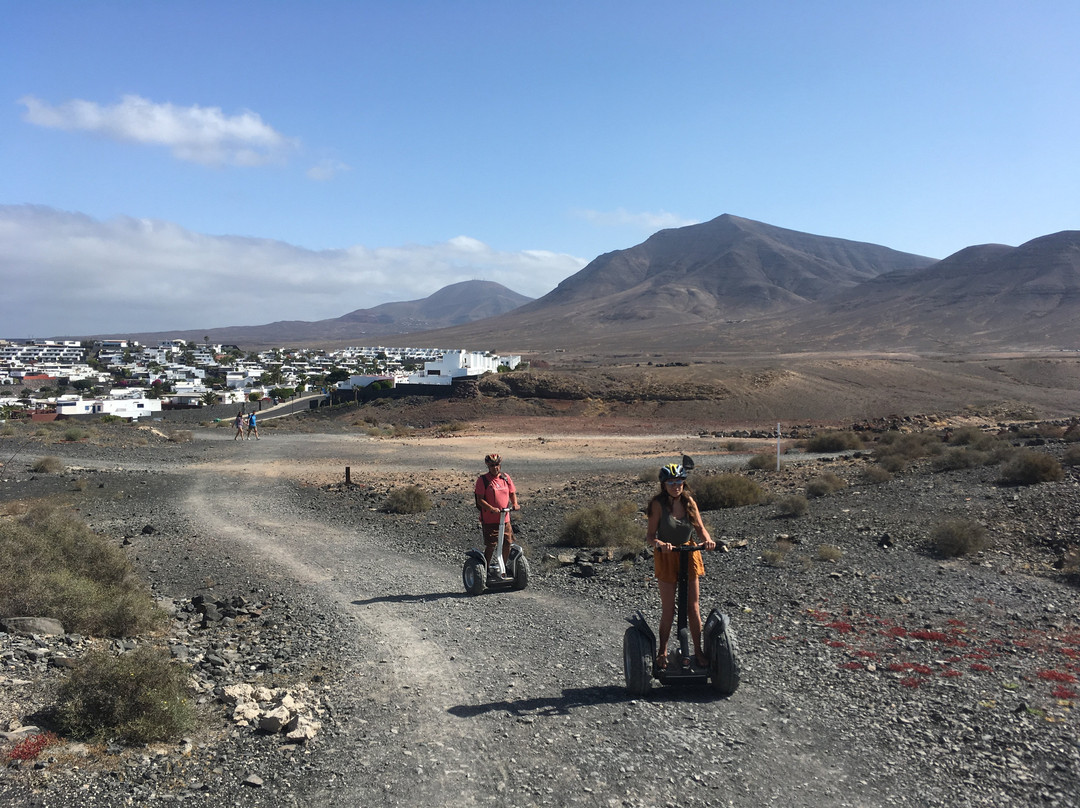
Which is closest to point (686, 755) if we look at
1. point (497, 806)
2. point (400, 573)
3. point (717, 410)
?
point (497, 806)

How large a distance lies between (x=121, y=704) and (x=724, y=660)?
398 cm

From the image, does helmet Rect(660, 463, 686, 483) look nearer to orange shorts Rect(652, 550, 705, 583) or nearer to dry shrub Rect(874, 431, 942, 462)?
orange shorts Rect(652, 550, 705, 583)

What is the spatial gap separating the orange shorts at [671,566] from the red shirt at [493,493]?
139 inches

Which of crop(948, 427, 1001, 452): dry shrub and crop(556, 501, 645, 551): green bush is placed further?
crop(948, 427, 1001, 452): dry shrub

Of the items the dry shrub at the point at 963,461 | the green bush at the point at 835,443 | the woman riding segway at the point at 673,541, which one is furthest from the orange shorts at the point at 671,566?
the green bush at the point at 835,443

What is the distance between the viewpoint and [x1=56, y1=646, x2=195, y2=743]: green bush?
15.1 ft

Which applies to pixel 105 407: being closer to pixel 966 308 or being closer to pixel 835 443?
pixel 835 443

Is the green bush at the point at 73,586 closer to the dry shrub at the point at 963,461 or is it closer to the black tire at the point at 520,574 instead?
the black tire at the point at 520,574

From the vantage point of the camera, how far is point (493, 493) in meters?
8.81

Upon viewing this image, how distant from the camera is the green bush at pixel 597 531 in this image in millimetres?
12812

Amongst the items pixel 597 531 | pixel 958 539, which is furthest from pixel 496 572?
pixel 958 539

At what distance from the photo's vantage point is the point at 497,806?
13.6 ft

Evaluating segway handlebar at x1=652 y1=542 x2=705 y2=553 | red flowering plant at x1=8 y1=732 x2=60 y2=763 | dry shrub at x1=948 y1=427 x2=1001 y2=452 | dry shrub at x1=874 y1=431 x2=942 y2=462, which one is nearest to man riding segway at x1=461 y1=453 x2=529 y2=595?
segway handlebar at x1=652 y1=542 x2=705 y2=553

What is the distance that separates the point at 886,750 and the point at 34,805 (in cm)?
483
